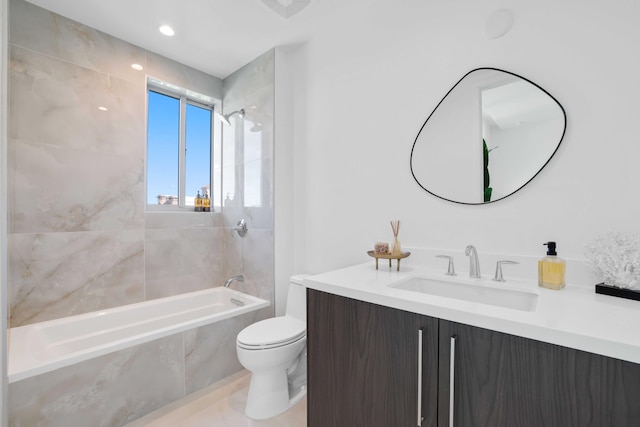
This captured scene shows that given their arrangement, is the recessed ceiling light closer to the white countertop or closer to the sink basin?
the white countertop

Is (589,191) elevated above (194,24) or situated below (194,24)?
below

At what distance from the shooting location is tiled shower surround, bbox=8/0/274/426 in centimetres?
163

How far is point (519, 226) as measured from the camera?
131 centimetres

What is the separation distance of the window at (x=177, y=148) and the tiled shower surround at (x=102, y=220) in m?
0.24

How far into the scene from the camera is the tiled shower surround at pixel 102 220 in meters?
1.63

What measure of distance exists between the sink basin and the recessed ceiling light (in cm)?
231

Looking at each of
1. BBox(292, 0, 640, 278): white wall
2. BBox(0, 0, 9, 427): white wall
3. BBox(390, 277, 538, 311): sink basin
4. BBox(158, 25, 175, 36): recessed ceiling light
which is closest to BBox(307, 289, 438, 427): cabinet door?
BBox(390, 277, 538, 311): sink basin

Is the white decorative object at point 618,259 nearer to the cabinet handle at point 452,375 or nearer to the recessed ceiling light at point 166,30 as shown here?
the cabinet handle at point 452,375

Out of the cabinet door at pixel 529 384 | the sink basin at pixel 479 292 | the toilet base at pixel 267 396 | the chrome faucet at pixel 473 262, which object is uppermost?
the chrome faucet at pixel 473 262

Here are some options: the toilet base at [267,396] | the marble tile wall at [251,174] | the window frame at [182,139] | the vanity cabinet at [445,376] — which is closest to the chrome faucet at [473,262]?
the vanity cabinet at [445,376]

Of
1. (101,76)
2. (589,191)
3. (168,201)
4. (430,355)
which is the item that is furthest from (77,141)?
(589,191)

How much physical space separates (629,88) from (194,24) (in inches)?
95.0

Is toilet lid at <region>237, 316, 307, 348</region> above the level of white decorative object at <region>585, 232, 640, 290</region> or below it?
below

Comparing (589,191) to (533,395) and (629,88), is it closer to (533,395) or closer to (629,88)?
(629,88)
